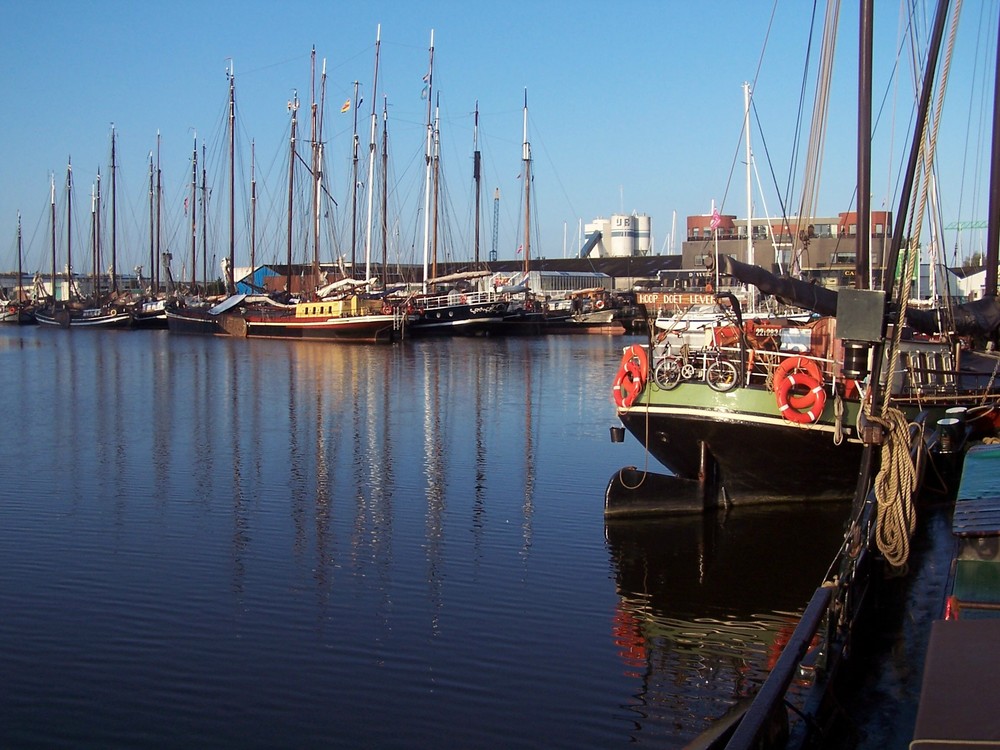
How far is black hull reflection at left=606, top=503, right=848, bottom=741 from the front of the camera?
9938 mm

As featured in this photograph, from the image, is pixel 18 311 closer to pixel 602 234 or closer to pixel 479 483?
pixel 602 234

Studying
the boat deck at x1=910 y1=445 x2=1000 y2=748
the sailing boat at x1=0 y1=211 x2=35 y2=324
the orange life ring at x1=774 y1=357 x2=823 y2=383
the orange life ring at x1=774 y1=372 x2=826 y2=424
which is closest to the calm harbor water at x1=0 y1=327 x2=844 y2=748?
the orange life ring at x1=774 y1=372 x2=826 y2=424

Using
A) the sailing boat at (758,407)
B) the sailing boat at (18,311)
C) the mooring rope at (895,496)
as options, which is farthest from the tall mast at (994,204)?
the sailing boat at (18,311)

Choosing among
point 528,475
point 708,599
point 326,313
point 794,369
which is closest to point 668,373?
point 794,369

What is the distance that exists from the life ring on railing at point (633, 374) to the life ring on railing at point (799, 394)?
2221mm

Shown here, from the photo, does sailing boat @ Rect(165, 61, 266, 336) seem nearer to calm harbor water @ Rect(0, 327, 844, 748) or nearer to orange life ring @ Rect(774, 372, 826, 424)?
calm harbor water @ Rect(0, 327, 844, 748)

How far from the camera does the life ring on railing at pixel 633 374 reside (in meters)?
17.1

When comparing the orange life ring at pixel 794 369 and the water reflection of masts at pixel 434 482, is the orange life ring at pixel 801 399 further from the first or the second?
the water reflection of masts at pixel 434 482

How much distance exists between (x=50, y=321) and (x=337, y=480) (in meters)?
89.7

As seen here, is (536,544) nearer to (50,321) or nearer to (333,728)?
(333,728)

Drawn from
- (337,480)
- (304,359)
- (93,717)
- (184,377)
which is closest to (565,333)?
(304,359)

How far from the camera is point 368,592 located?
12.7 meters

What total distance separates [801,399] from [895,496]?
598cm

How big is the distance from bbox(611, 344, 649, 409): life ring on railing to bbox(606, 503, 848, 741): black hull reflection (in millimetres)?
2070
